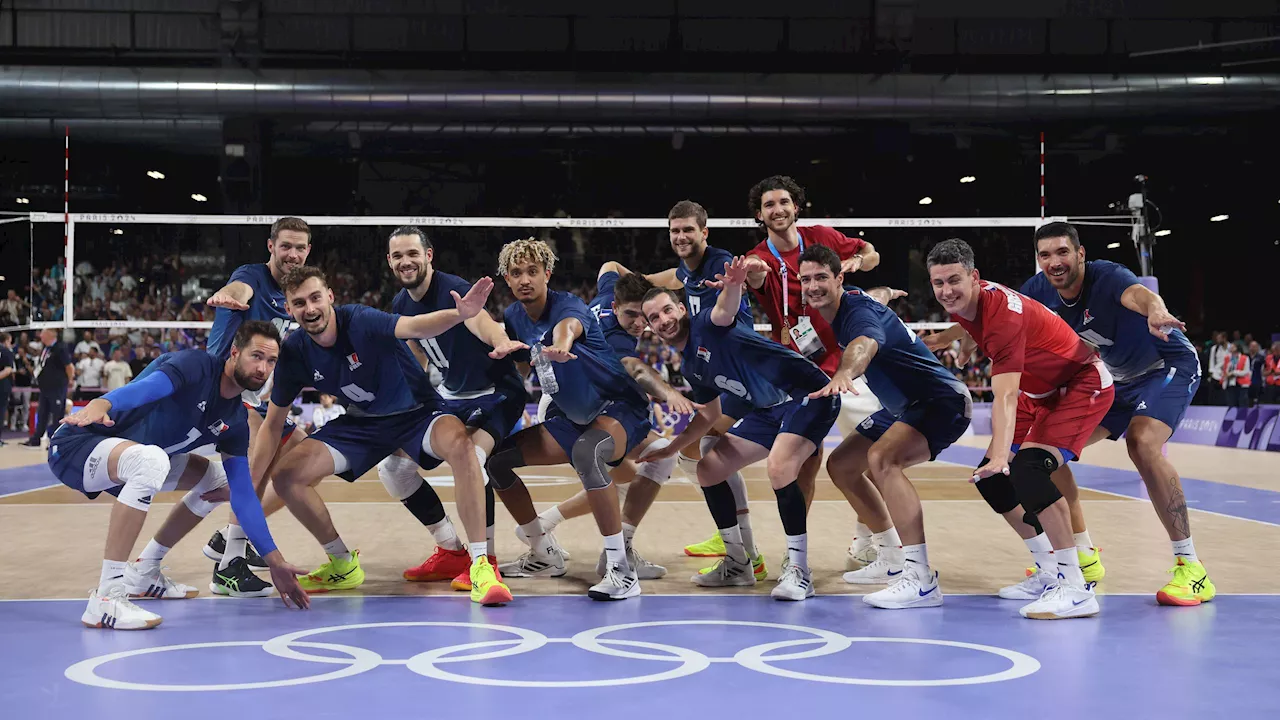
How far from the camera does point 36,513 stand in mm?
8023

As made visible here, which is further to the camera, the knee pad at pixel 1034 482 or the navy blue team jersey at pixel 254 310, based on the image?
the navy blue team jersey at pixel 254 310

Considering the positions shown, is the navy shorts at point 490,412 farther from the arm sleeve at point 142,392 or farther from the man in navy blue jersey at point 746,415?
the arm sleeve at point 142,392

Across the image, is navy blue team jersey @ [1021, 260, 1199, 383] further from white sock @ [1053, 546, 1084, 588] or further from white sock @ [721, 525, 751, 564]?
white sock @ [721, 525, 751, 564]

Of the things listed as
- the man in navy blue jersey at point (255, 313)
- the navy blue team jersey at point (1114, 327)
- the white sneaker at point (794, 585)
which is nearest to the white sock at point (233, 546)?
the man in navy blue jersey at point (255, 313)

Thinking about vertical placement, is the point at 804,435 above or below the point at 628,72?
below

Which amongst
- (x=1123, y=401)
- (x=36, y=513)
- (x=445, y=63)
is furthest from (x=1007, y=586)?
(x=445, y=63)

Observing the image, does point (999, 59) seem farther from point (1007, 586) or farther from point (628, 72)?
point (1007, 586)

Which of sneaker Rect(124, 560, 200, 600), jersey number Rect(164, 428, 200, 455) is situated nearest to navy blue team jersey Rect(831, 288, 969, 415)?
jersey number Rect(164, 428, 200, 455)

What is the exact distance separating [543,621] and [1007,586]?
2367mm

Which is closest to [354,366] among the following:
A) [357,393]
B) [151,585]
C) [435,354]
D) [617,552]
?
[357,393]

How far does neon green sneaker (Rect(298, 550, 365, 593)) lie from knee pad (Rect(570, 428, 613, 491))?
1246 millimetres

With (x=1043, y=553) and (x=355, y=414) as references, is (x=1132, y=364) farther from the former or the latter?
(x=355, y=414)

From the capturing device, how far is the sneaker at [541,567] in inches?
223

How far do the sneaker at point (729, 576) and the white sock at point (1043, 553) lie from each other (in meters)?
1.39
